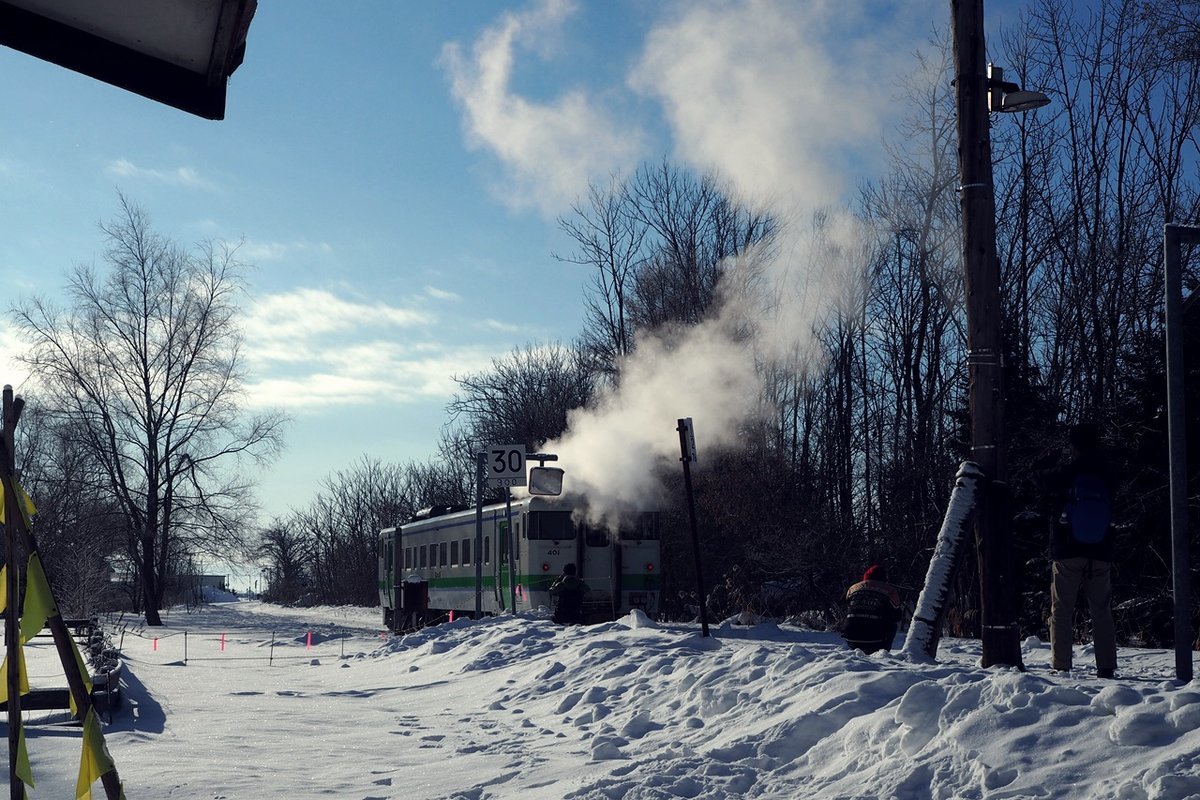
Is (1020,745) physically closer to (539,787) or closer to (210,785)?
(539,787)

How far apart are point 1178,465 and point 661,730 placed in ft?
13.5

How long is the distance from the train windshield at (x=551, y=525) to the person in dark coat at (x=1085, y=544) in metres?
15.1

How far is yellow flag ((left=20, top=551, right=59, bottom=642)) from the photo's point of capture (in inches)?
160

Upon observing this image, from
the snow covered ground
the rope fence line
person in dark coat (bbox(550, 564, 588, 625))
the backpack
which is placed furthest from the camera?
the rope fence line

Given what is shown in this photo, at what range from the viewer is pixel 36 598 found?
4066mm

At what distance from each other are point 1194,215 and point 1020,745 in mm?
22195

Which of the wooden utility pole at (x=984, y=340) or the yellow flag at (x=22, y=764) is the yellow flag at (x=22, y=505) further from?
the wooden utility pole at (x=984, y=340)

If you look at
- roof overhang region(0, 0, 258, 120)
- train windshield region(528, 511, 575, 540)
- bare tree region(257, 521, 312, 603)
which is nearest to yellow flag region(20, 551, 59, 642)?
roof overhang region(0, 0, 258, 120)

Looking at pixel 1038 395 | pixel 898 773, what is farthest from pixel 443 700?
pixel 1038 395

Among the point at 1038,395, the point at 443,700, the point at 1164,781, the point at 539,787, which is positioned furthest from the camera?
the point at 1038,395

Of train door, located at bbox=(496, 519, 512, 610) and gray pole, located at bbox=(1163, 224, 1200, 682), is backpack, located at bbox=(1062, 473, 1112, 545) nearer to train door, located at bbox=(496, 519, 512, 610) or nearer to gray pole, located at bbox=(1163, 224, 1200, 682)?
gray pole, located at bbox=(1163, 224, 1200, 682)

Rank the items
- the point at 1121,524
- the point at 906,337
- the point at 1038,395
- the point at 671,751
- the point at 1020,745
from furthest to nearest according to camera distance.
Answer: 1. the point at 906,337
2. the point at 1038,395
3. the point at 1121,524
4. the point at 671,751
5. the point at 1020,745

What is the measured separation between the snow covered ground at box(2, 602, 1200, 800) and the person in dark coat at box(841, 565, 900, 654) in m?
1.48

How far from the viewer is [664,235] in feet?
128
